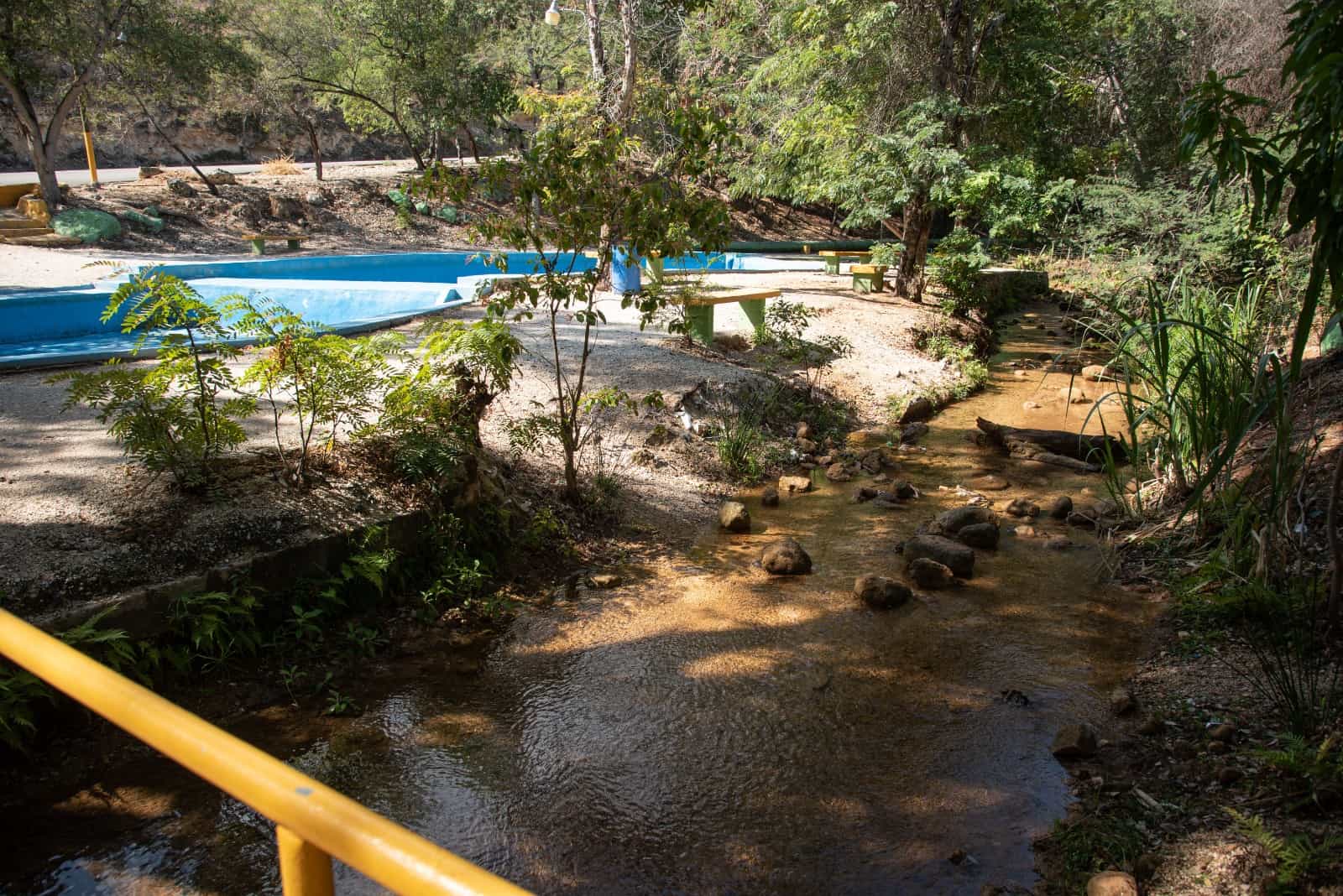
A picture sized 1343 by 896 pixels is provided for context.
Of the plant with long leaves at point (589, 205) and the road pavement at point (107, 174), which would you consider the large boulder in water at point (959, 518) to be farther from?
the road pavement at point (107, 174)

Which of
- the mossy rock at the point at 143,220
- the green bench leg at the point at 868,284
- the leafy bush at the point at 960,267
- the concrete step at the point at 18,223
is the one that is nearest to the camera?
the leafy bush at the point at 960,267

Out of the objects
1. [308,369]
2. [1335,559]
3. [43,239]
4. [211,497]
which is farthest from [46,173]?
[1335,559]

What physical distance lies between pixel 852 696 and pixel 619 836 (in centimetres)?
135

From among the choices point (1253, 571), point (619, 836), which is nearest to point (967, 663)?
point (1253, 571)

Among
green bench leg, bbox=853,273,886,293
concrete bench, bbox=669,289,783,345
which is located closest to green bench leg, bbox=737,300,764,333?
concrete bench, bbox=669,289,783,345

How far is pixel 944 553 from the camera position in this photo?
201 inches

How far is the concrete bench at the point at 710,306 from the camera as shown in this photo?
28.4ft

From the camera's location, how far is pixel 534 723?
363 cm

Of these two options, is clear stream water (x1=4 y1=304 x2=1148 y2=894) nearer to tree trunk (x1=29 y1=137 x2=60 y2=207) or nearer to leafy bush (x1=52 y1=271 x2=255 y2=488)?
leafy bush (x1=52 y1=271 x2=255 y2=488)

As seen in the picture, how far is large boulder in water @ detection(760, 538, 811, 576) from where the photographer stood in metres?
5.12

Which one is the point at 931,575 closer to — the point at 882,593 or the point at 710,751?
the point at 882,593

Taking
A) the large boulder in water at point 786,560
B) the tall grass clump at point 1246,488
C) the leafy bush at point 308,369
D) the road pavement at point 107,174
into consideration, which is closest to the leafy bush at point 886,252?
the tall grass clump at point 1246,488

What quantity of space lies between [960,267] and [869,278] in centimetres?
180

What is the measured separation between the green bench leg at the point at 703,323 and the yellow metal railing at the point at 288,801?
315 inches
